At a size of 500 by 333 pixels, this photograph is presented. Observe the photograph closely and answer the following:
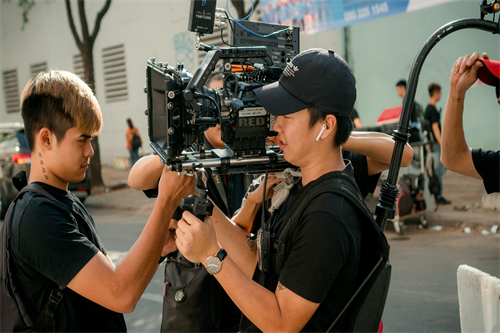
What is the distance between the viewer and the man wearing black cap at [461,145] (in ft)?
6.81

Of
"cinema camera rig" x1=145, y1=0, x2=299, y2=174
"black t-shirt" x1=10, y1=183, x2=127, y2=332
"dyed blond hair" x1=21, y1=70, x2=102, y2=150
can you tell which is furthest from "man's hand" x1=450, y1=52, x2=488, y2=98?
"black t-shirt" x1=10, y1=183, x2=127, y2=332

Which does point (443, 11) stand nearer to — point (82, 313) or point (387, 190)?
point (387, 190)

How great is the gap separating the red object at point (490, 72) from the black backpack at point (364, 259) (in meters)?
0.88

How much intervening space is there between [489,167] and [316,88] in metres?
1.34

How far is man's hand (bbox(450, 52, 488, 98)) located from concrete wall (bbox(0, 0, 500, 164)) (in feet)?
17.0

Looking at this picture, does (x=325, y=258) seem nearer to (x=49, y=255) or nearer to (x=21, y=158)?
(x=49, y=255)

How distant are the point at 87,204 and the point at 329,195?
10.4 meters

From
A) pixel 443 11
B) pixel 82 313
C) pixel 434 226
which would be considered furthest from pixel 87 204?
pixel 82 313

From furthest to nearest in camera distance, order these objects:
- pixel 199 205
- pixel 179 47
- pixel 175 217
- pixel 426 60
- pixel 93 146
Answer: pixel 179 47 < pixel 93 146 < pixel 426 60 < pixel 175 217 < pixel 199 205

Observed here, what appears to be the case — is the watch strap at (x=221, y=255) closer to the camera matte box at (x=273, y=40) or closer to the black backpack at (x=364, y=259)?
the black backpack at (x=364, y=259)

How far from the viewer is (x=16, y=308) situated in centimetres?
155

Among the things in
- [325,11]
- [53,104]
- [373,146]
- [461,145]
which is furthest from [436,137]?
[53,104]

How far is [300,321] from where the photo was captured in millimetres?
1431

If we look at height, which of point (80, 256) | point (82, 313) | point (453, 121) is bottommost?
point (82, 313)
